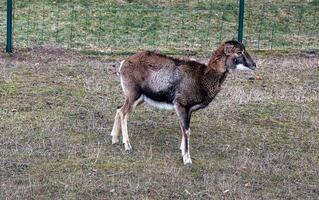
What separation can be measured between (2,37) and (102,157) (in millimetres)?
6403

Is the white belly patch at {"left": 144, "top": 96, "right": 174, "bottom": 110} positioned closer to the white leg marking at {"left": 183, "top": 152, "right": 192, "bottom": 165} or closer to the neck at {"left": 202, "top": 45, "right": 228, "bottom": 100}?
the neck at {"left": 202, "top": 45, "right": 228, "bottom": 100}

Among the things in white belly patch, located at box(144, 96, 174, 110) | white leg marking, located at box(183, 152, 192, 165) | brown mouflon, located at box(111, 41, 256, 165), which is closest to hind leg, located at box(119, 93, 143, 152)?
brown mouflon, located at box(111, 41, 256, 165)

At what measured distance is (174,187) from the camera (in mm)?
7320

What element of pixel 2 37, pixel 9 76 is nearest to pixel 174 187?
pixel 9 76

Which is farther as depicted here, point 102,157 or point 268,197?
point 102,157

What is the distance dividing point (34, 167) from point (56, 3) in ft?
30.9

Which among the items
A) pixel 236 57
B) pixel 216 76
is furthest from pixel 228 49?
pixel 216 76

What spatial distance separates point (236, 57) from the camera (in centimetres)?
820

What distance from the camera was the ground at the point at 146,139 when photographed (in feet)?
24.0

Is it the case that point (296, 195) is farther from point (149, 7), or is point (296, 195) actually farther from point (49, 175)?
point (149, 7)

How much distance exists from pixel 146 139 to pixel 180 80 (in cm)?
96

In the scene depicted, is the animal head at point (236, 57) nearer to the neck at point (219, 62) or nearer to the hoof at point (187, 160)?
the neck at point (219, 62)

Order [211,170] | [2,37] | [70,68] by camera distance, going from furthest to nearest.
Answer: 1. [2,37]
2. [70,68]
3. [211,170]

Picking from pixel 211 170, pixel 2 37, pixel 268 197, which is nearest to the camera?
pixel 268 197
